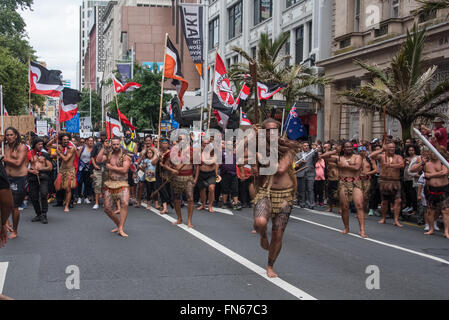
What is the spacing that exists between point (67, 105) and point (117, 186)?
24.5 ft

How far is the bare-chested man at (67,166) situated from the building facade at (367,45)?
895 cm

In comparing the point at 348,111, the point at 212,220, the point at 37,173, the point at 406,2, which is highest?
the point at 406,2

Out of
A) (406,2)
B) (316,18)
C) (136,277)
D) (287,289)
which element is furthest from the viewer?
(316,18)

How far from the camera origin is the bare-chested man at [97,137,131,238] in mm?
10617

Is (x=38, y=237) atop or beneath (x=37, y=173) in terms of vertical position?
beneath

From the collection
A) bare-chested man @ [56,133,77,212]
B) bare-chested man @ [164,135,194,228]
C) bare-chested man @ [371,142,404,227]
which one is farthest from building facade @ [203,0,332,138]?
bare-chested man @ [164,135,194,228]

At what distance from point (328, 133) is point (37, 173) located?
1689 centimetres

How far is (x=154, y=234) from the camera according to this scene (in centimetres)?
1071

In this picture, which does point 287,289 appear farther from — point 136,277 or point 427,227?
point 427,227

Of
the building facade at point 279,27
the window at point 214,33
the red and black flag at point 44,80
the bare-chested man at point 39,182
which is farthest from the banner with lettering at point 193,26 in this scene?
the window at point 214,33

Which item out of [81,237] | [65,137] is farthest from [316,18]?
[81,237]

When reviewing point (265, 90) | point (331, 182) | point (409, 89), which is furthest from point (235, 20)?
point (331, 182)

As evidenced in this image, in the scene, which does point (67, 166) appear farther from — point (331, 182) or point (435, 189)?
point (435, 189)

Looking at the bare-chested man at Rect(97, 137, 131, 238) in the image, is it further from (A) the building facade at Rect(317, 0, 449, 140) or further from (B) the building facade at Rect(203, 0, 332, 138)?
(B) the building facade at Rect(203, 0, 332, 138)
